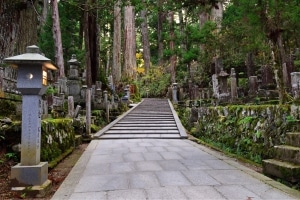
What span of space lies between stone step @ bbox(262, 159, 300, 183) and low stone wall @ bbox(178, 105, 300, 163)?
2.62 ft

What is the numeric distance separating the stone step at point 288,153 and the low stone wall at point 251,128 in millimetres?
606

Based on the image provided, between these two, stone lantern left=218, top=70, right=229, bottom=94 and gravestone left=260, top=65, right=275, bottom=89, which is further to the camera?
gravestone left=260, top=65, right=275, bottom=89

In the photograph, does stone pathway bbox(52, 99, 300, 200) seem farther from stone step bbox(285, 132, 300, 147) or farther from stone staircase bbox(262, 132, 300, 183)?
stone step bbox(285, 132, 300, 147)

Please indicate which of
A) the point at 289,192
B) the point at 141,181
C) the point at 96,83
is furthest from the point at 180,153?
the point at 96,83

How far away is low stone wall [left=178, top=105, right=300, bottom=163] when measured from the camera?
497 centimetres

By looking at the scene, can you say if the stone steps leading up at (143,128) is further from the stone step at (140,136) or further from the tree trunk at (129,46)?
the tree trunk at (129,46)

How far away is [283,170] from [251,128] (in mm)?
2396

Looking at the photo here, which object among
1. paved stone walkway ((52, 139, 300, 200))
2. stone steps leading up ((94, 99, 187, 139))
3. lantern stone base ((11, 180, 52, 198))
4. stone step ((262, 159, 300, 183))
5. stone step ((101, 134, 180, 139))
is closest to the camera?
paved stone walkway ((52, 139, 300, 200))

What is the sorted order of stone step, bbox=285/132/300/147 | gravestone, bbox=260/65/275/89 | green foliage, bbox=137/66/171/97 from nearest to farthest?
stone step, bbox=285/132/300/147
gravestone, bbox=260/65/275/89
green foliage, bbox=137/66/171/97

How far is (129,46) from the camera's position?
82.8 feet

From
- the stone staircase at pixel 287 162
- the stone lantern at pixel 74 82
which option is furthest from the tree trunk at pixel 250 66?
the stone staircase at pixel 287 162

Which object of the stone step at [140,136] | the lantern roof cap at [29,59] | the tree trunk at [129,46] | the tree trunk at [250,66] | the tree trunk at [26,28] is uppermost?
the tree trunk at [129,46]

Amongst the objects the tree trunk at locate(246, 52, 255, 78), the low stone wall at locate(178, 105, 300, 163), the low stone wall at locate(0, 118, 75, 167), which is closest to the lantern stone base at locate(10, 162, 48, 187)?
the low stone wall at locate(0, 118, 75, 167)

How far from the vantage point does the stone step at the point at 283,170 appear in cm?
371
